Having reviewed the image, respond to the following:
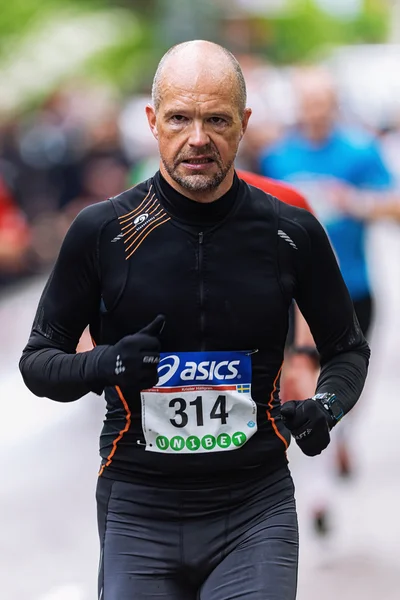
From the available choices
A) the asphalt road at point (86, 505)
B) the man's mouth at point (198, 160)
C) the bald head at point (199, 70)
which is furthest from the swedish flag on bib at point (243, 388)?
the asphalt road at point (86, 505)

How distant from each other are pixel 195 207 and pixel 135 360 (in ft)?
1.59

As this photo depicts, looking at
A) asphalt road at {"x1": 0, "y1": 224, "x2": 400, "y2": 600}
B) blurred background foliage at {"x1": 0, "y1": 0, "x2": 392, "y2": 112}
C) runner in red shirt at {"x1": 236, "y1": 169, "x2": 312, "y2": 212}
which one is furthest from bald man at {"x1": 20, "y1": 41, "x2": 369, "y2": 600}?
blurred background foliage at {"x1": 0, "y1": 0, "x2": 392, "y2": 112}

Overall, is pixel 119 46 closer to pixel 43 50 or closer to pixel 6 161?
pixel 43 50

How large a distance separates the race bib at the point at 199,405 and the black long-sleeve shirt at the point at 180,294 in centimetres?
3

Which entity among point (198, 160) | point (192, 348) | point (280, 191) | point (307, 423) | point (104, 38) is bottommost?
point (307, 423)

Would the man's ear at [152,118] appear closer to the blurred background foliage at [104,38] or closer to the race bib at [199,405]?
the race bib at [199,405]

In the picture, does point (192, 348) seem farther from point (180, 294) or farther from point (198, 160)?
point (198, 160)

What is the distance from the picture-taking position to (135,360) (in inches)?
138

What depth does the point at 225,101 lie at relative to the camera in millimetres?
3680

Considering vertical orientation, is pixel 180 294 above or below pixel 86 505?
below

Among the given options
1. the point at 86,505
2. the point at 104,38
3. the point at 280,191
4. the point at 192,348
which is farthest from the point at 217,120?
the point at 104,38

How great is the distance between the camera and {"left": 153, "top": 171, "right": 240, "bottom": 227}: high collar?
12.4 feet

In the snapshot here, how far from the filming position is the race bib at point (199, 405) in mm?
3744

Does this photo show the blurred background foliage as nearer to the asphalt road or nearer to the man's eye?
the asphalt road
